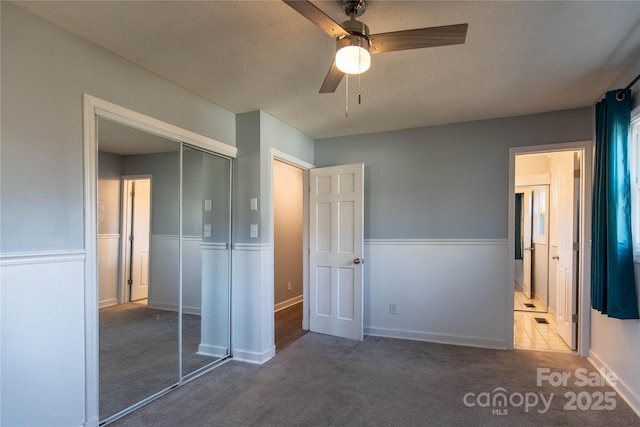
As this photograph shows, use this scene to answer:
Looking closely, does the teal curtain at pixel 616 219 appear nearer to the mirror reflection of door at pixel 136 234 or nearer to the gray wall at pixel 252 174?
the gray wall at pixel 252 174

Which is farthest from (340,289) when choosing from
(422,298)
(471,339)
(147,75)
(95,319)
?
(147,75)

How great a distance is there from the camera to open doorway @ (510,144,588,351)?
346 cm

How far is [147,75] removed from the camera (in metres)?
2.53

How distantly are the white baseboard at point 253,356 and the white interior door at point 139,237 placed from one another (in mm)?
1157

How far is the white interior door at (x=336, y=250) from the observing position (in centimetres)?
394

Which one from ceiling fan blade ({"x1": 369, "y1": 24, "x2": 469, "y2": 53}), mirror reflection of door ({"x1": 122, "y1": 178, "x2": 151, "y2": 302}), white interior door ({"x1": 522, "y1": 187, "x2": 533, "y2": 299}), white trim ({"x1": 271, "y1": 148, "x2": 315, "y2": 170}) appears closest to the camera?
ceiling fan blade ({"x1": 369, "y1": 24, "x2": 469, "y2": 53})

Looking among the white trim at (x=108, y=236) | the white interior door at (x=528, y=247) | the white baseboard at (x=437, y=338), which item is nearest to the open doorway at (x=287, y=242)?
the white baseboard at (x=437, y=338)

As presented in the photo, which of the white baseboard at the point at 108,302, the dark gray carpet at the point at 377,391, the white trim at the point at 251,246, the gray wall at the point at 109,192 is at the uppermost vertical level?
the gray wall at the point at 109,192

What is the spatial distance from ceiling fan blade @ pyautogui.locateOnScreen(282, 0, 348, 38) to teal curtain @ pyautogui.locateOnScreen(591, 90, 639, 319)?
7.52 feet

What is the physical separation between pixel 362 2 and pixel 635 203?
2.50m

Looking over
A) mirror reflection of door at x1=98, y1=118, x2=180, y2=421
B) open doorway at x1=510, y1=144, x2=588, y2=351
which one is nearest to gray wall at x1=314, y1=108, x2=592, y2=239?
open doorway at x1=510, y1=144, x2=588, y2=351

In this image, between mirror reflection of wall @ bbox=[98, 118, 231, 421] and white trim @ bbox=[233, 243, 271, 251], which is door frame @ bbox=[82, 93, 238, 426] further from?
white trim @ bbox=[233, 243, 271, 251]

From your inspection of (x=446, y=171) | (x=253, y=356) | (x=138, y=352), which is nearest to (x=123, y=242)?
(x=138, y=352)

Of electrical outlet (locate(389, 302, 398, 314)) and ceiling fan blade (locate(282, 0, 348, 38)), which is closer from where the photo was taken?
ceiling fan blade (locate(282, 0, 348, 38))
